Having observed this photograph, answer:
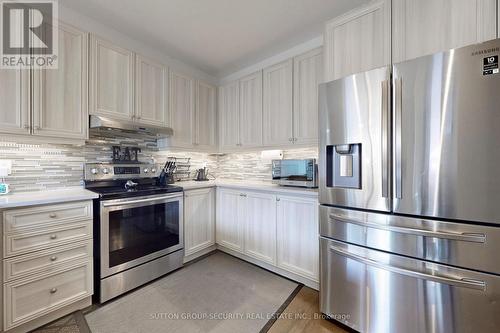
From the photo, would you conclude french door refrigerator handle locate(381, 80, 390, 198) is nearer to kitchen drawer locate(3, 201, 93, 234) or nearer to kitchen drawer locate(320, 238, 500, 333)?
kitchen drawer locate(320, 238, 500, 333)

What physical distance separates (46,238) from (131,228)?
60cm

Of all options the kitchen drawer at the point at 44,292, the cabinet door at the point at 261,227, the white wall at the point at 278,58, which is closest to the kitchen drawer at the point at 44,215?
the kitchen drawer at the point at 44,292

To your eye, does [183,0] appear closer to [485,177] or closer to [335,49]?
[335,49]

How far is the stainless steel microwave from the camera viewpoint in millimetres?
2195

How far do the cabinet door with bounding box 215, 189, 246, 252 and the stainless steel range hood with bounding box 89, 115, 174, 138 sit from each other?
1.02 m

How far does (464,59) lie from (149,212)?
2.62m

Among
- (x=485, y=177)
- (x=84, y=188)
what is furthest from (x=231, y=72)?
(x=485, y=177)

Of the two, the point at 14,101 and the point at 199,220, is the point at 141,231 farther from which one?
the point at 14,101

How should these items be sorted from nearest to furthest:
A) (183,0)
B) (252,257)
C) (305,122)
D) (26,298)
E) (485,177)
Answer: (485,177) → (26,298) → (183,0) → (305,122) → (252,257)

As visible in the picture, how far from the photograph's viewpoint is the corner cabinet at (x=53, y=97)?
167 cm

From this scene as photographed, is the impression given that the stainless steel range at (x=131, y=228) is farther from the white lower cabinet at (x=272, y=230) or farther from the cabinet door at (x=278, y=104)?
the cabinet door at (x=278, y=104)

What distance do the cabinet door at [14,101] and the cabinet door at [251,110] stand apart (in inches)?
82.6

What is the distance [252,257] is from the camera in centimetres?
258

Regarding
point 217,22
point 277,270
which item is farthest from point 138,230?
point 217,22
